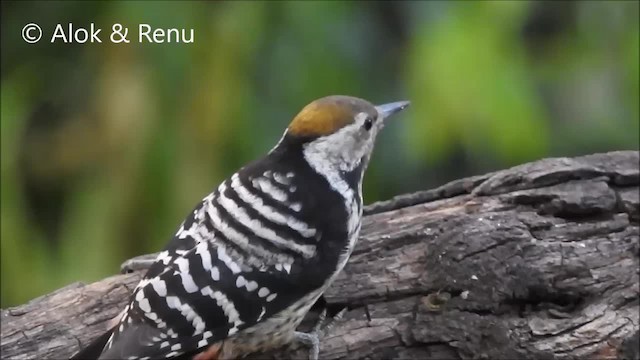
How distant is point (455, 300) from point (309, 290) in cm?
28

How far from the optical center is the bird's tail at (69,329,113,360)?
55.9 inches

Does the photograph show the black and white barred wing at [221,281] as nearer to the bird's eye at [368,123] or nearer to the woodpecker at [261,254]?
the woodpecker at [261,254]

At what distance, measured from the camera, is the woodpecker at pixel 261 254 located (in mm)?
1385

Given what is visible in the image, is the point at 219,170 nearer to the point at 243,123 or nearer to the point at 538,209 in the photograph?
the point at 243,123

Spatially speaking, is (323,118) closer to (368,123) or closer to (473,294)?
(368,123)

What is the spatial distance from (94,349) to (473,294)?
2.08ft

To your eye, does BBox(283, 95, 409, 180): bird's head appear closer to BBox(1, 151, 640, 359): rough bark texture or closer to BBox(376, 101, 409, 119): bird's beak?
BBox(376, 101, 409, 119): bird's beak

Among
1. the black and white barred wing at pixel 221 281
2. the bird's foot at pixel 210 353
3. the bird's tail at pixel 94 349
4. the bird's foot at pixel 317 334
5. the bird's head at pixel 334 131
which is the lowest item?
the bird's foot at pixel 317 334

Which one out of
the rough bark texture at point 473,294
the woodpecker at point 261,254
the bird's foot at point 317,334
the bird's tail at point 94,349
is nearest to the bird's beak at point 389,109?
the woodpecker at point 261,254

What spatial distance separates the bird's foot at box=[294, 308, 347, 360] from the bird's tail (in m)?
0.31

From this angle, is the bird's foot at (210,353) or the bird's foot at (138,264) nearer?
the bird's foot at (210,353)

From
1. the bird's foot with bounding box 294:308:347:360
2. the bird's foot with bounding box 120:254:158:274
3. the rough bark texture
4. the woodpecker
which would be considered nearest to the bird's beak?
the woodpecker

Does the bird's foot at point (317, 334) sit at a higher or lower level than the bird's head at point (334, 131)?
lower

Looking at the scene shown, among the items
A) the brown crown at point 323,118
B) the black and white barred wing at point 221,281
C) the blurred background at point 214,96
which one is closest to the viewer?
the black and white barred wing at point 221,281
